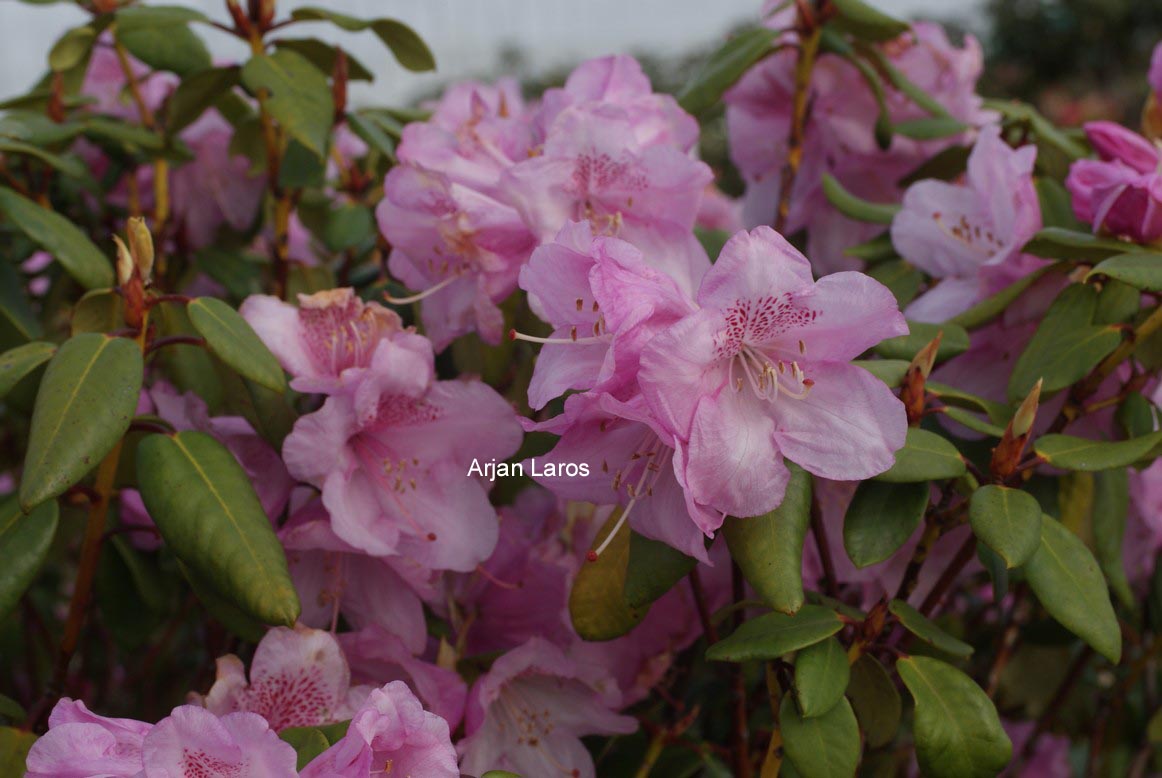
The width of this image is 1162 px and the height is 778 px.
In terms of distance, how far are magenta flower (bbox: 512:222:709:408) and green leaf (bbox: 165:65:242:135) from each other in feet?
1.71

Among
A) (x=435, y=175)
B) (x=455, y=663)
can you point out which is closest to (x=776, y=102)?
(x=435, y=175)

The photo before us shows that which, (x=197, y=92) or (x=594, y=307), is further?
(x=197, y=92)

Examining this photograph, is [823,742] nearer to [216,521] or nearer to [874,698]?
[874,698]

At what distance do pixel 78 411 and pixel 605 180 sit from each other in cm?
40

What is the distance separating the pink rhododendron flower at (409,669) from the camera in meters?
0.82

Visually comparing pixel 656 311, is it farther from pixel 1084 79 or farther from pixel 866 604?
pixel 1084 79

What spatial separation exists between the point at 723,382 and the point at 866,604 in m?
0.40

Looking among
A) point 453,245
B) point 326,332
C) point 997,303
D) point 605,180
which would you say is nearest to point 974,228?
point 997,303

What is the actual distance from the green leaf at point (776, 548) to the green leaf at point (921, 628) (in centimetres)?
9

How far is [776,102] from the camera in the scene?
48.9 inches

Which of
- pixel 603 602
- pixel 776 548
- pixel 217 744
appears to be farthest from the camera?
pixel 603 602

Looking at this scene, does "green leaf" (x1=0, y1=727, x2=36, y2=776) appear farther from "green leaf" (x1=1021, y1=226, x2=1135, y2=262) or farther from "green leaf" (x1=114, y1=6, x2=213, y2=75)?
"green leaf" (x1=1021, y1=226, x2=1135, y2=262)

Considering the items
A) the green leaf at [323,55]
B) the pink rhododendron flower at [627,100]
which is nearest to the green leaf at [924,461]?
the pink rhododendron flower at [627,100]

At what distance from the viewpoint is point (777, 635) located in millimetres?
725
